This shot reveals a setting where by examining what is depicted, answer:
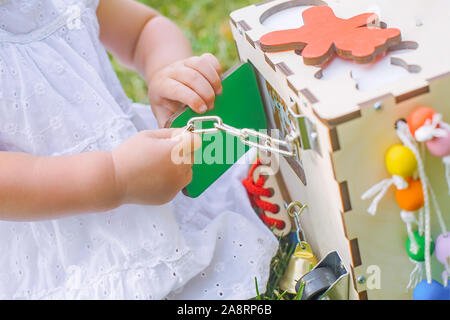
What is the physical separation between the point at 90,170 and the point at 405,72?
0.42m

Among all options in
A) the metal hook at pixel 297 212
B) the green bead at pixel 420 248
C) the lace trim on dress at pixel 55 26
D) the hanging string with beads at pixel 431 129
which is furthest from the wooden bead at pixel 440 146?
the lace trim on dress at pixel 55 26

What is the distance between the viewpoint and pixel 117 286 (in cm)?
83

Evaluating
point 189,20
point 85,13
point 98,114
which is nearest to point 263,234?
point 98,114

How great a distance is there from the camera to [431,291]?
2.24ft

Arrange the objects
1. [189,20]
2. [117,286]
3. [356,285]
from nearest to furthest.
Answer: [356,285] → [117,286] → [189,20]

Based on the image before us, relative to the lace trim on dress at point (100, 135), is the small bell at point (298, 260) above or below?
below

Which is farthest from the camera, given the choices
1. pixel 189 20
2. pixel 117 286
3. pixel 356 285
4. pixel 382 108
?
pixel 189 20

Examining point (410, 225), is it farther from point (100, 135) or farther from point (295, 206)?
point (100, 135)

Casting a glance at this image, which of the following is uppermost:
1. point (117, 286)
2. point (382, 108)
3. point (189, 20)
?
point (382, 108)

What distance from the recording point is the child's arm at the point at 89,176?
75 centimetres

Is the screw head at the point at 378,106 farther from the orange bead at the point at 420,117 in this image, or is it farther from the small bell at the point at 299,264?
the small bell at the point at 299,264

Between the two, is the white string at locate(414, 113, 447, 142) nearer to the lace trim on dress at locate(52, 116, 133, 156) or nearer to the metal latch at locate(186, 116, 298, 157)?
the metal latch at locate(186, 116, 298, 157)

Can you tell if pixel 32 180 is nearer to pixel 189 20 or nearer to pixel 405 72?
pixel 405 72

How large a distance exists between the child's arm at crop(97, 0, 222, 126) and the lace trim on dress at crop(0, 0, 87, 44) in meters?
0.14
